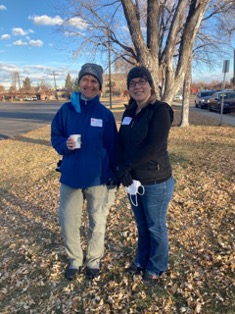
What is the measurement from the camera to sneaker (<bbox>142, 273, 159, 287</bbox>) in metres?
3.07

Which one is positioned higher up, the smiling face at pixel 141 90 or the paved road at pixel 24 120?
→ the smiling face at pixel 141 90

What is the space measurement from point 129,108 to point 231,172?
14.4 feet

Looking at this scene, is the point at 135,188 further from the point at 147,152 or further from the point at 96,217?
the point at 96,217

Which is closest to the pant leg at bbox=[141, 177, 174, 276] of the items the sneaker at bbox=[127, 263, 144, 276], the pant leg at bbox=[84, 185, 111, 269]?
the sneaker at bbox=[127, 263, 144, 276]

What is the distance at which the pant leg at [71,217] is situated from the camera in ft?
10.00

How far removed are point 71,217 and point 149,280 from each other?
1.02 metres

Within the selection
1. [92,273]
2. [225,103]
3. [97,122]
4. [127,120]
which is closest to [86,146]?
[97,122]

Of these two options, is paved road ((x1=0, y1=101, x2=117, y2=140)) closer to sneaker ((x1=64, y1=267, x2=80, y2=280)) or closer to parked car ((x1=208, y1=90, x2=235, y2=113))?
sneaker ((x1=64, y1=267, x2=80, y2=280))

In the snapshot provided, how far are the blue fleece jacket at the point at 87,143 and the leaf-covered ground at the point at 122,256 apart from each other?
3.66ft

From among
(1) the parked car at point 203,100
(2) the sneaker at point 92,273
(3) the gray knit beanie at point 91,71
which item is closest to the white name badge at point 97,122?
(3) the gray knit beanie at point 91,71

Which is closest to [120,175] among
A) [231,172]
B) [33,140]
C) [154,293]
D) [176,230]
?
[154,293]

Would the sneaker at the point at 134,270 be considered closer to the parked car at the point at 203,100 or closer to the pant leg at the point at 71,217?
the pant leg at the point at 71,217

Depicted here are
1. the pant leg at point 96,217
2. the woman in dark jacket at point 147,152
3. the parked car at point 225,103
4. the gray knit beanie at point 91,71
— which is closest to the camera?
the woman in dark jacket at point 147,152

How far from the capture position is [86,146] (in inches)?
113
